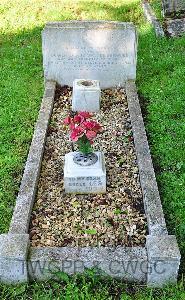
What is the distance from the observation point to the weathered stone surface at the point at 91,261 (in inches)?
161

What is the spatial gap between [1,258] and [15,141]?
2455mm

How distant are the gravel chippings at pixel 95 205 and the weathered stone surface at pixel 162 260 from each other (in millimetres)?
365

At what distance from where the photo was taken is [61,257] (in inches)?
163

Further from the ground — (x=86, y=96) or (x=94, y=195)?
(x=86, y=96)

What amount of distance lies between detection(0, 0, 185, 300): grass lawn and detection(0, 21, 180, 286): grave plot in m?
0.17

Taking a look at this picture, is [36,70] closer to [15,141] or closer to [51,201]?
[15,141]

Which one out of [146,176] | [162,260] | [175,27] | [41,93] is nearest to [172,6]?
[175,27]

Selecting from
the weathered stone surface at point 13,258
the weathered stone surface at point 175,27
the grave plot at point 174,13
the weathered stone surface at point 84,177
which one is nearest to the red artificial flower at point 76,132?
the weathered stone surface at point 84,177

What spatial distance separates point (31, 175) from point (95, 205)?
2.60ft

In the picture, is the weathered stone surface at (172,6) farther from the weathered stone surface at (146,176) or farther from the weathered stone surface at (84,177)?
the weathered stone surface at (84,177)

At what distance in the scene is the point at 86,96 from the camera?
267 inches

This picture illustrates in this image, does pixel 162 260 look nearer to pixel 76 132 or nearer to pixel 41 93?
pixel 76 132

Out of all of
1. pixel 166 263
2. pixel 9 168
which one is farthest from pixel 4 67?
pixel 166 263

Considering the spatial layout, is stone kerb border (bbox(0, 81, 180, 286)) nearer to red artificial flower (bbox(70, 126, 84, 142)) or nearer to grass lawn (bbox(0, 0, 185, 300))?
grass lawn (bbox(0, 0, 185, 300))
